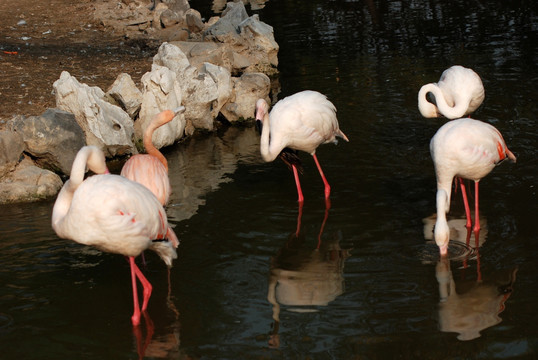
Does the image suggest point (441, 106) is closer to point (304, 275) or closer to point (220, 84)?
point (304, 275)

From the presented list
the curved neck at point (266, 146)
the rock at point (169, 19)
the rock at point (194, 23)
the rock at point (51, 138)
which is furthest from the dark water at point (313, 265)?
the rock at point (169, 19)

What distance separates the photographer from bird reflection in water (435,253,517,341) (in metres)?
4.85

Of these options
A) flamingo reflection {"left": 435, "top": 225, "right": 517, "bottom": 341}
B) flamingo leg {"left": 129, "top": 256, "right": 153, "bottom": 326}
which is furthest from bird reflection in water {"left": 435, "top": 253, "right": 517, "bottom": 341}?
flamingo leg {"left": 129, "top": 256, "right": 153, "bottom": 326}

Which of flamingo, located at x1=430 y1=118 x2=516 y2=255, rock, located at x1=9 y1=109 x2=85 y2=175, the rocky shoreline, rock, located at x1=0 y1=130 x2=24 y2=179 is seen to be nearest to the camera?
flamingo, located at x1=430 y1=118 x2=516 y2=255

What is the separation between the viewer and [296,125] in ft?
24.6

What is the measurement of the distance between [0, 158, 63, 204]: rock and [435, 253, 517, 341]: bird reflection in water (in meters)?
4.50

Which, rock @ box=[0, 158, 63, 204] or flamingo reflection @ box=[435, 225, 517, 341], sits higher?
rock @ box=[0, 158, 63, 204]

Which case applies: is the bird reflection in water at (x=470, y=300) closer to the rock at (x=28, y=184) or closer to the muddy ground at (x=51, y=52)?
the rock at (x=28, y=184)

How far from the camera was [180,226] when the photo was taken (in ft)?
22.9

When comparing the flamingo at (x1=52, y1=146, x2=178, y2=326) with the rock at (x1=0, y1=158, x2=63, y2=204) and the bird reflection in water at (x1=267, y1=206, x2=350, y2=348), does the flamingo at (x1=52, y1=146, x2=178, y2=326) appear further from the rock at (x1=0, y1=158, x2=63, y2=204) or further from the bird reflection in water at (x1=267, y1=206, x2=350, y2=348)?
the rock at (x1=0, y1=158, x2=63, y2=204)

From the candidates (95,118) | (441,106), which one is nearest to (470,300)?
(441,106)

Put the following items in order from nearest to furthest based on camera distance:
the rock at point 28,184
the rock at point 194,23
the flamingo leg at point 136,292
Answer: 1. the flamingo leg at point 136,292
2. the rock at point 28,184
3. the rock at point 194,23

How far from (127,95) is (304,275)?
15.1 ft

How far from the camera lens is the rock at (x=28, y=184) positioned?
7812 mm
